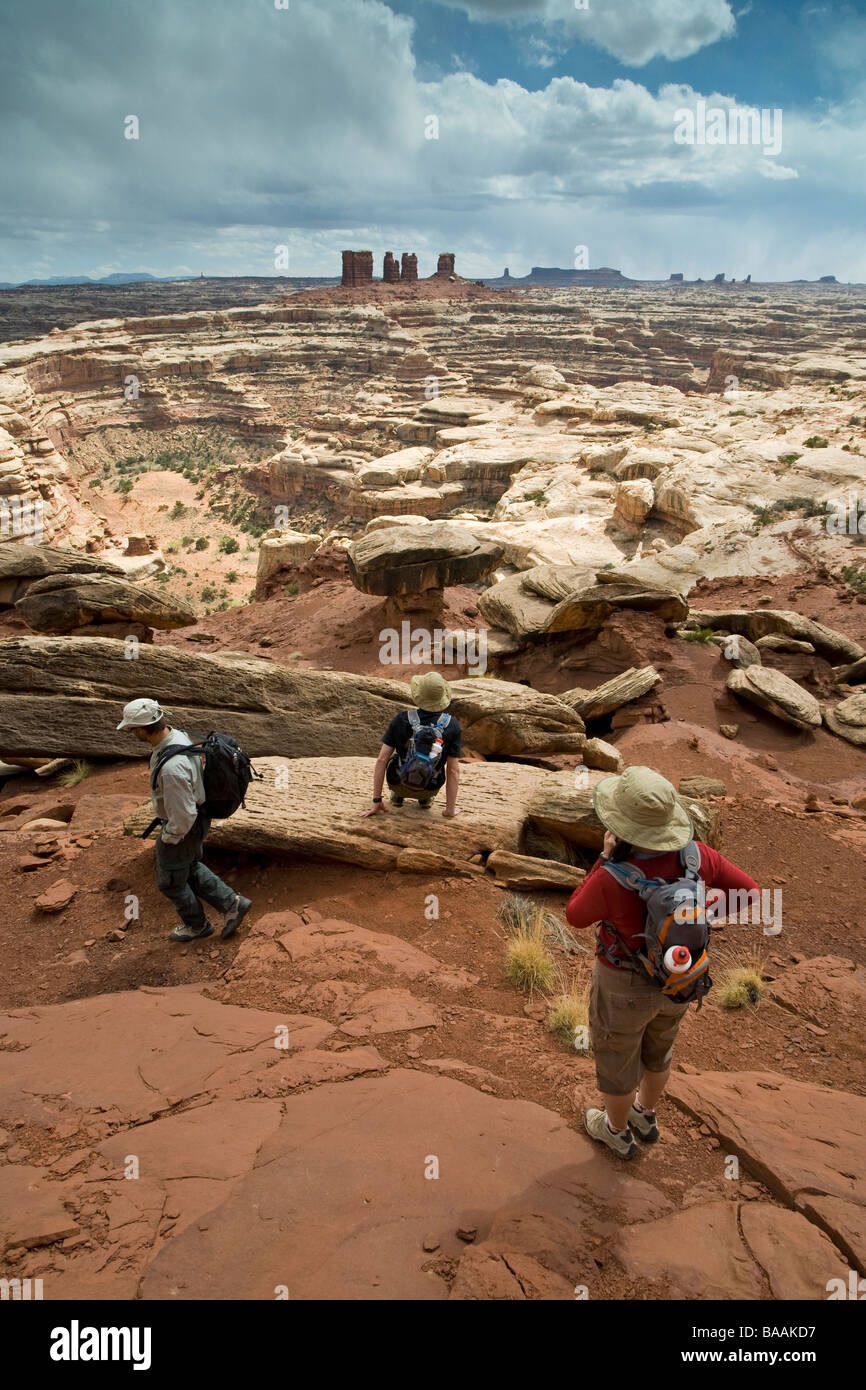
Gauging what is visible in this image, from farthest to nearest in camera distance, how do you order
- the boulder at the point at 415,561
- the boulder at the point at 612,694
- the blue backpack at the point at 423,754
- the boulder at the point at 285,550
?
the boulder at the point at 285,550
the boulder at the point at 415,561
the boulder at the point at 612,694
the blue backpack at the point at 423,754

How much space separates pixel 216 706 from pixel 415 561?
22.3 ft

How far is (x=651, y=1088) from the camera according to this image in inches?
140

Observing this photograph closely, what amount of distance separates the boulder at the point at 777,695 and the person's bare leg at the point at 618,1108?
368 inches

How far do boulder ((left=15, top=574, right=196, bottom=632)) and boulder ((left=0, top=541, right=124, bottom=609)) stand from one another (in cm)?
46

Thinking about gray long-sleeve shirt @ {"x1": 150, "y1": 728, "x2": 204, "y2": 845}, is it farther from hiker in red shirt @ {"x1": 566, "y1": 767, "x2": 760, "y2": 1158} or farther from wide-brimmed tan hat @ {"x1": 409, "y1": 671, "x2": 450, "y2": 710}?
hiker in red shirt @ {"x1": 566, "y1": 767, "x2": 760, "y2": 1158}

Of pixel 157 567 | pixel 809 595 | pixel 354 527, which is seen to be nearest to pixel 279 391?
pixel 354 527

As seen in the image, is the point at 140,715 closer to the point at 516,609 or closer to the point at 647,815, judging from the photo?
the point at 647,815

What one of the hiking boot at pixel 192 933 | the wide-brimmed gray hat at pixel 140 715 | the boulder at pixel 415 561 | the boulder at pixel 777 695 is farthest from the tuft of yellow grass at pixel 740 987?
the boulder at pixel 415 561

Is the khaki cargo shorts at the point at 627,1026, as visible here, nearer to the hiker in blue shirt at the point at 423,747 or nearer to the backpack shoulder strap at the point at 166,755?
the hiker in blue shirt at the point at 423,747

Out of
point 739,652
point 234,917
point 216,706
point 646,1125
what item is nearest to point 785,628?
point 739,652

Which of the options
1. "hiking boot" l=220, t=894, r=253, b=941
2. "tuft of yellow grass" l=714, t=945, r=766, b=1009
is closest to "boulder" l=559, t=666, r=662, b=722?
"tuft of yellow grass" l=714, t=945, r=766, b=1009

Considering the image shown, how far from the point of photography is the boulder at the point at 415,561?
14641mm

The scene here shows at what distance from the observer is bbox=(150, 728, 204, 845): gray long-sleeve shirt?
16.4ft

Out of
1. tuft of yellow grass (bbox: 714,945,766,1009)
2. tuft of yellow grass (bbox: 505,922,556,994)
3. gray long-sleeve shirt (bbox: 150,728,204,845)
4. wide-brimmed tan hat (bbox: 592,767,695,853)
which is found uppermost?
wide-brimmed tan hat (bbox: 592,767,695,853)
